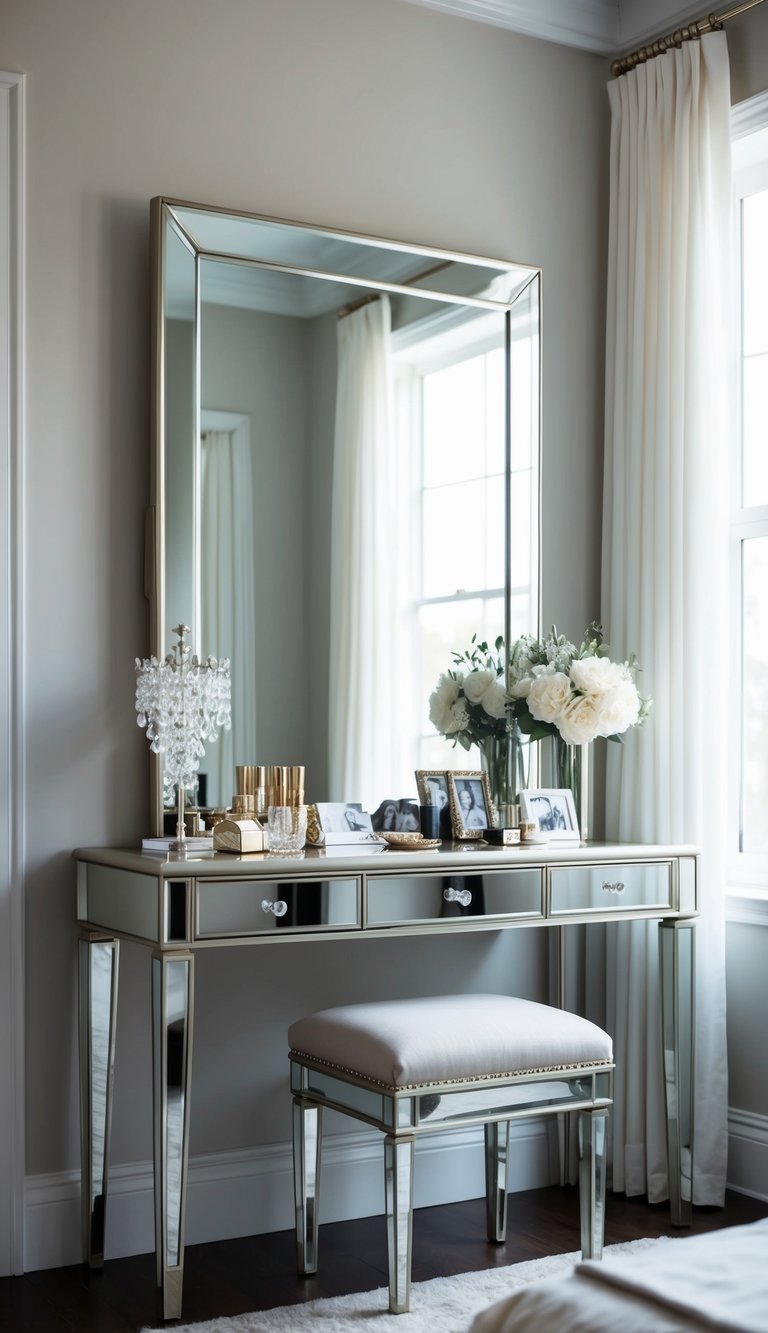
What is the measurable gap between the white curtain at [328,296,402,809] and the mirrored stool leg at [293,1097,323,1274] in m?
0.70

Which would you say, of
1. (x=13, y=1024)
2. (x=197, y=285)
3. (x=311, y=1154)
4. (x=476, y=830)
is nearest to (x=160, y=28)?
(x=197, y=285)

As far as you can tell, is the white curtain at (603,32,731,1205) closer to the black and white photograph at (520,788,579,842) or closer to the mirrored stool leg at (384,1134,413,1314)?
the black and white photograph at (520,788,579,842)

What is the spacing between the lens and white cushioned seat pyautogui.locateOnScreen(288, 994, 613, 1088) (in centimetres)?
245

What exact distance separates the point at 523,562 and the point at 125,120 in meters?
1.37

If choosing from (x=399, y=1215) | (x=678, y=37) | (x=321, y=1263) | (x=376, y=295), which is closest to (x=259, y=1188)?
(x=321, y=1263)

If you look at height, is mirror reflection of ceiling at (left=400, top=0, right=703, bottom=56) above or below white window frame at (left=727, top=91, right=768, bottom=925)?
above

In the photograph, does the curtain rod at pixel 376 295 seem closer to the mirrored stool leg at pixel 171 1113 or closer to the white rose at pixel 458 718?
the white rose at pixel 458 718

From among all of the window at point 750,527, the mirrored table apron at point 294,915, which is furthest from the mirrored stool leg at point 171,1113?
the window at point 750,527

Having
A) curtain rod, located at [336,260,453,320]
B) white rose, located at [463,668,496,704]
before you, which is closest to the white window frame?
white rose, located at [463,668,496,704]

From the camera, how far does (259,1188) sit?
2973mm

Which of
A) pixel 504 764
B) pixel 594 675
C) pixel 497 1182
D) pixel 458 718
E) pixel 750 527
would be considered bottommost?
pixel 497 1182

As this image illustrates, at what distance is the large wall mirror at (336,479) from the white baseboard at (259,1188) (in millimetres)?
Answer: 777

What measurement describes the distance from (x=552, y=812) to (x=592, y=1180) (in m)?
0.80

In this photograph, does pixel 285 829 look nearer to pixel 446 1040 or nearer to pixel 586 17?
pixel 446 1040
